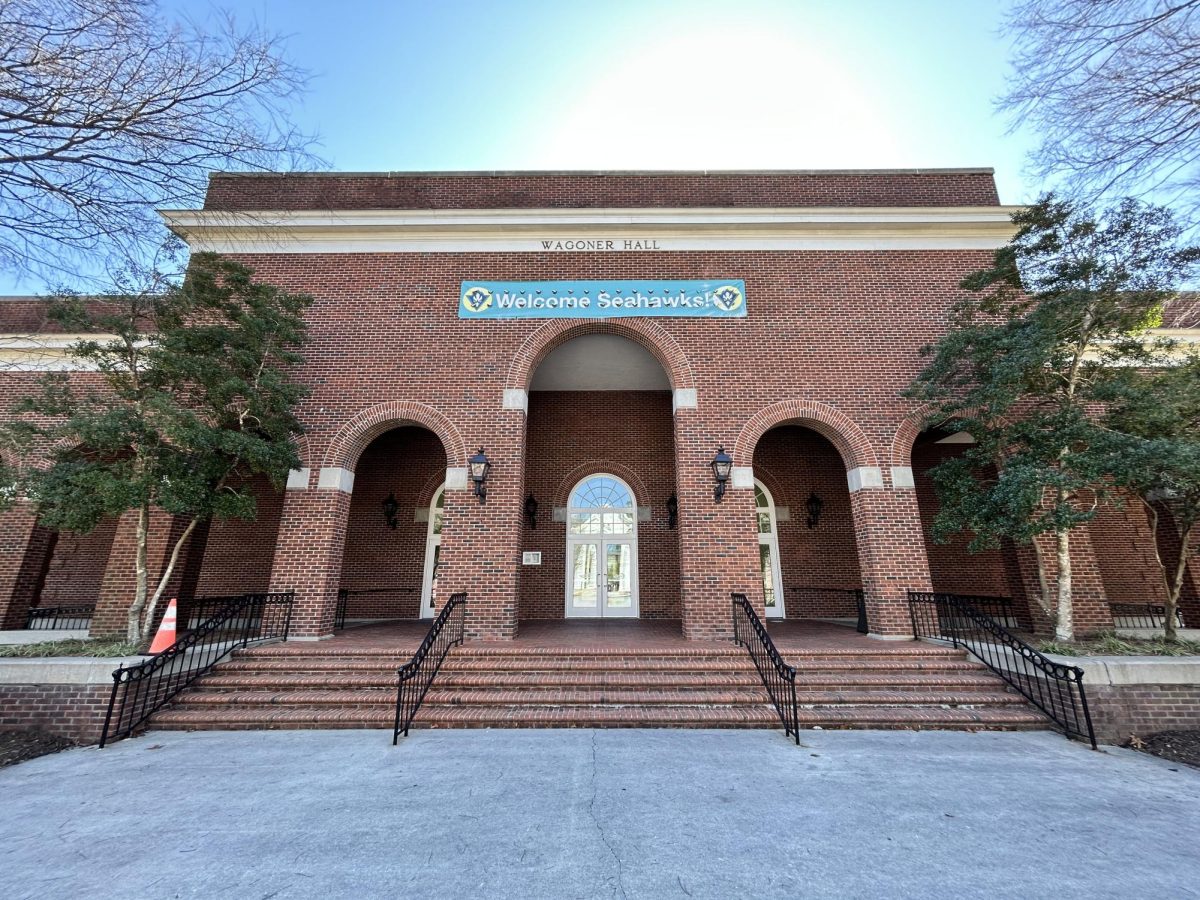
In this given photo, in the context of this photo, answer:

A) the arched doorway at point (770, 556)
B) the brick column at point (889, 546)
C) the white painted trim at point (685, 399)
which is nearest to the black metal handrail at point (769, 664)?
the brick column at point (889, 546)

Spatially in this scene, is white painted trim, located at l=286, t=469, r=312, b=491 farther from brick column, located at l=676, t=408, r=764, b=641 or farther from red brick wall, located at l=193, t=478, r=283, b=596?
brick column, located at l=676, t=408, r=764, b=641

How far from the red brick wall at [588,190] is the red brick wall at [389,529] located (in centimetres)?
566

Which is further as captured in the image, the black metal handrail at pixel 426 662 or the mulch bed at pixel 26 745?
the black metal handrail at pixel 426 662

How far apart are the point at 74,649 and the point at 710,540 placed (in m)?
9.69

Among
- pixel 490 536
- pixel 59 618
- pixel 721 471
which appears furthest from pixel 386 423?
pixel 59 618

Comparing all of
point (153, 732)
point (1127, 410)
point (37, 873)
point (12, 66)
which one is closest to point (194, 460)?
point (153, 732)

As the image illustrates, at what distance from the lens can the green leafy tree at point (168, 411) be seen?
20.3ft

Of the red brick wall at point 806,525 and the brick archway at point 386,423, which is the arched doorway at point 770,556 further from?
the brick archway at point 386,423

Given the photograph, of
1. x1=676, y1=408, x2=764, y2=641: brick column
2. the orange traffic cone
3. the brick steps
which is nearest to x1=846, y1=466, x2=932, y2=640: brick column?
the brick steps

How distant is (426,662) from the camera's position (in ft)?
21.1

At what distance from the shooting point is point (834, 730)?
17.9 feet

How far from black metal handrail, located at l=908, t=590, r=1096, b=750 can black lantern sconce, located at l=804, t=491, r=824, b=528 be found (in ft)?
13.0

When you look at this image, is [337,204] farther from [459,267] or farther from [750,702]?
[750,702]

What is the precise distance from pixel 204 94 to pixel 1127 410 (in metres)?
11.9
